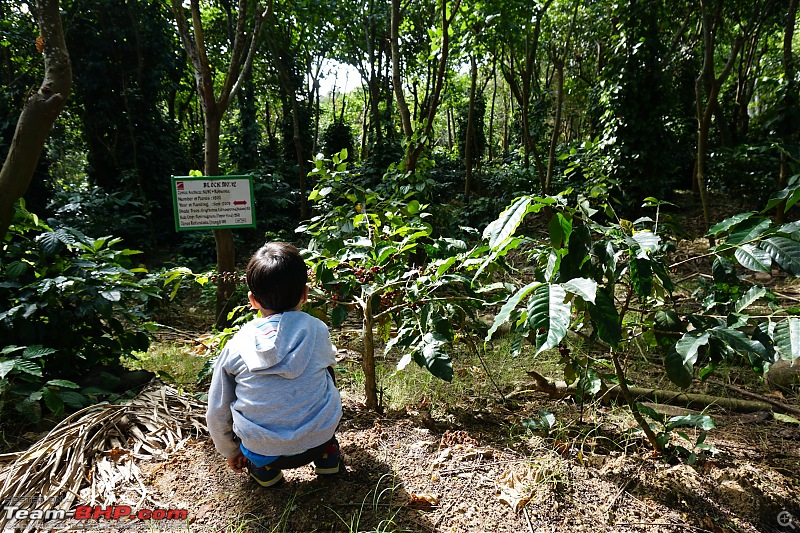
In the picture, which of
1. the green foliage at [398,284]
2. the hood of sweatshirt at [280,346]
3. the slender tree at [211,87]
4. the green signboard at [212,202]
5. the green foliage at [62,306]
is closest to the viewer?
the hood of sweatshirt at [280,346]

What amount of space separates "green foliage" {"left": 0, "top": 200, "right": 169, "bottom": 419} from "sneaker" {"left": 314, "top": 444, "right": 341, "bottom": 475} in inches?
52.6

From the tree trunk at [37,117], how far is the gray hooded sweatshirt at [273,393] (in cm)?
172

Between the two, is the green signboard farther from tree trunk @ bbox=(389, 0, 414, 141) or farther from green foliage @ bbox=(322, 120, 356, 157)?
green foliage @ bbox=(322, 120, 356, 157)

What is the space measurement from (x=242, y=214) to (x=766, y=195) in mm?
7209

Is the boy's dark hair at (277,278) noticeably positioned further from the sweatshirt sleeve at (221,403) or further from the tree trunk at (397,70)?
the tree trunk at (397,70)

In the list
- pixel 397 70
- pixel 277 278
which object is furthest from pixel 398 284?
pixel 397 70

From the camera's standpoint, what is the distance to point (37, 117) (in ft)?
7.69

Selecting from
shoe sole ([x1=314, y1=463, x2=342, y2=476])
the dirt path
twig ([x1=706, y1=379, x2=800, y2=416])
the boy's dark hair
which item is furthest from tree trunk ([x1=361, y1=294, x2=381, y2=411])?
twig ([x1=706, y1=379, x2=800, y2=416])

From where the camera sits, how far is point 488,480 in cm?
181

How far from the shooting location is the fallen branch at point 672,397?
2.52 m

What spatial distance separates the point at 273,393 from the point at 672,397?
7.61ft

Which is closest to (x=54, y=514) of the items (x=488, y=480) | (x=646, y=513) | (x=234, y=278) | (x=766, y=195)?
(x=234, y=278)

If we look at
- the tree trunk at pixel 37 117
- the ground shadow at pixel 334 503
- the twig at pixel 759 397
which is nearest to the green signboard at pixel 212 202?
the tree trunk at pixel 37 117

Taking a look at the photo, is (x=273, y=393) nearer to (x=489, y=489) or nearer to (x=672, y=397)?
(x=489, y=489)
